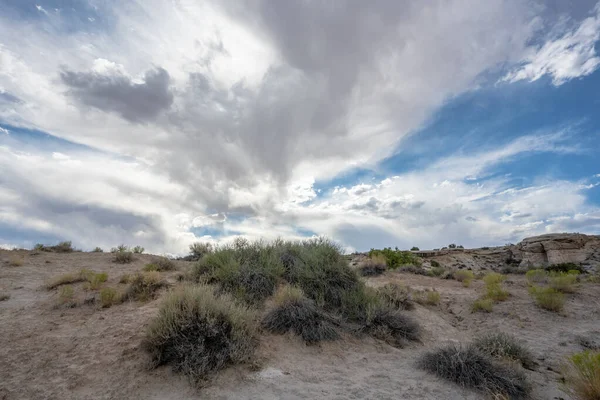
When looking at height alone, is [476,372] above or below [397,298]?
below

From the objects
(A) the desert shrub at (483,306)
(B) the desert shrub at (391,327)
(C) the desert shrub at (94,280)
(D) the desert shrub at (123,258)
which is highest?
(D) the desert shrub at (123,258)

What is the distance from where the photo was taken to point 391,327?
25.4ft

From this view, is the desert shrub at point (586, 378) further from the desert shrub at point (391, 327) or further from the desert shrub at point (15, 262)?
the desert shrub at point (15, 262)

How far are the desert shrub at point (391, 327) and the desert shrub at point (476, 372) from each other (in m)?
1.38

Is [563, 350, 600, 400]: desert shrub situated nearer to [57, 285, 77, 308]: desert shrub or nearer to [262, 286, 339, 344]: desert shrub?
[262, 286, 339, 344]: desert shrub

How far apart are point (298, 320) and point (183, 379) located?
2.61 meters

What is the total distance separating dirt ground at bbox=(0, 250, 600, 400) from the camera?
4719mm

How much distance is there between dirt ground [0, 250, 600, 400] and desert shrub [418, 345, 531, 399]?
0.23m

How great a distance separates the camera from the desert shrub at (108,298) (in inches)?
301

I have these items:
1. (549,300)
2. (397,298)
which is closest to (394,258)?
(549,300)

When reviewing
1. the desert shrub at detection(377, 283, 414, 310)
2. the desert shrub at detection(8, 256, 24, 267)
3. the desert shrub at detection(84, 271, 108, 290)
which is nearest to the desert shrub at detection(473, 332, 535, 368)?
the desert shrub at detection(377, 283, 414, 310)

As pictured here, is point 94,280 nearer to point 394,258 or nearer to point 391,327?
point 391,327

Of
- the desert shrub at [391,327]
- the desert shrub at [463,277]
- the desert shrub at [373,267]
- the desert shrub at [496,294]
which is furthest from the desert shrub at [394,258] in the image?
the desert shrub at [391,327]

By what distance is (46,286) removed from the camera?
9.30 m
